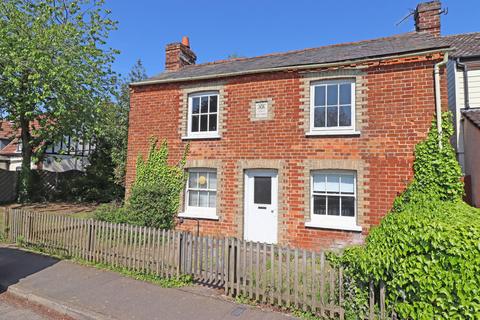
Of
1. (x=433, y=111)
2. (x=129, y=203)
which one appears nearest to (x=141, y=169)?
(x=129, y=203)

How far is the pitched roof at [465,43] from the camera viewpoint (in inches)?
430

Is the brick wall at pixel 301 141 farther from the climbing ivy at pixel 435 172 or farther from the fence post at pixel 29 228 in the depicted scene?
the fence post at pixel 29 228

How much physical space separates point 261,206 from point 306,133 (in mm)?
2740

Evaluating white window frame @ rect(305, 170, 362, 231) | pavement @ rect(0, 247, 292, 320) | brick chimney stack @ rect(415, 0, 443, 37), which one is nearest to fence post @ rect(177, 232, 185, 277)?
pavement @ rect(0, 247, 292, 320)

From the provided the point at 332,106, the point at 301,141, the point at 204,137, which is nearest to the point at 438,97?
the point at 332,106

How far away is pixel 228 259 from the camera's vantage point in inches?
229

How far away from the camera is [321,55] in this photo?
34.0 ft

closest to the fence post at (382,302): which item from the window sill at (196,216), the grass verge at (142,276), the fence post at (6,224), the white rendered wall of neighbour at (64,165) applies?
the grass verge at (142,276)

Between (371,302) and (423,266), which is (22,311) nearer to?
(371,302)

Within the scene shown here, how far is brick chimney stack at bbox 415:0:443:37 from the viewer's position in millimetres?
10078

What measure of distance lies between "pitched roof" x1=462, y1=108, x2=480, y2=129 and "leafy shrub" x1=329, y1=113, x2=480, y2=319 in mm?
4971

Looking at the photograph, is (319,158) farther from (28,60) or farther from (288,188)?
(28,60)

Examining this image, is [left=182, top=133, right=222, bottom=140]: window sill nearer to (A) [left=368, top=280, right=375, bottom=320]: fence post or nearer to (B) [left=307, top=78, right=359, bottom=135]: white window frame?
(B) [left=307, top=78, right=359, bottom=135]: white window frame

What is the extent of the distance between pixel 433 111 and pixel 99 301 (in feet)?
29.4
